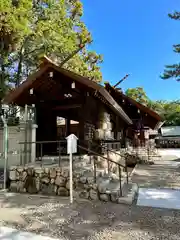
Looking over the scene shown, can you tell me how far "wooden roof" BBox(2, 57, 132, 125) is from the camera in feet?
24.0

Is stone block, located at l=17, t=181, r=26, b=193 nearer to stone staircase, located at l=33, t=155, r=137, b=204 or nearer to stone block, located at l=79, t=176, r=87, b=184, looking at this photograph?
stone staircase, located at l=33, t=155, r=137, b=204

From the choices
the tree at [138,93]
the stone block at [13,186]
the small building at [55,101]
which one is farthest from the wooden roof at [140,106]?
the tree at [138,93]

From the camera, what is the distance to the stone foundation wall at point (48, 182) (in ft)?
17.9

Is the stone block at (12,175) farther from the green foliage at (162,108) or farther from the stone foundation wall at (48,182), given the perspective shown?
the green foliage at (162,108)

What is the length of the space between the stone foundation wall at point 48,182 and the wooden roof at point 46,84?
3.30 metres

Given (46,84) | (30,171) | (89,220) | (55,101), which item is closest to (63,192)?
(30,171)

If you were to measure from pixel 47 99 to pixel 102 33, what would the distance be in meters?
11.2

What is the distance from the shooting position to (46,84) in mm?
8789

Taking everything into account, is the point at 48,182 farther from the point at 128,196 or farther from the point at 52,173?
the point at 128,196

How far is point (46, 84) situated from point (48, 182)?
4644 millimetres

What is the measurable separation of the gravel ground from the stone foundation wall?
48 centimetres

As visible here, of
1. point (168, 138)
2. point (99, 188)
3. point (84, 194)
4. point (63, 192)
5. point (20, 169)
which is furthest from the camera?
point (168, 138)

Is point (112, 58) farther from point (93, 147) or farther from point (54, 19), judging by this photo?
point (93, 147)

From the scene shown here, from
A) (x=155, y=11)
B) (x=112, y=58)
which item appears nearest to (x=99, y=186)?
(x=155, y=11)
